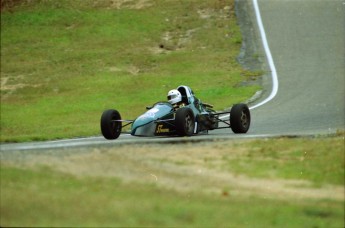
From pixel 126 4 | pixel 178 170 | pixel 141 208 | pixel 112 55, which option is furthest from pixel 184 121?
pixel 112 55

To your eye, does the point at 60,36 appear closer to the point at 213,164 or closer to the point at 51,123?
the point at 51,123

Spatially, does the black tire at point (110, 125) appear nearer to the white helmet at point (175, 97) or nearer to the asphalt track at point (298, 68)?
the asphalt track at point (298, 68)

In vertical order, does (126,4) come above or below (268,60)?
above

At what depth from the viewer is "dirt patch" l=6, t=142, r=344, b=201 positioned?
12.9 metres

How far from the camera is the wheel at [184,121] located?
22.8 metres

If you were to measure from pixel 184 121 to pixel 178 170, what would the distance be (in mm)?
8346

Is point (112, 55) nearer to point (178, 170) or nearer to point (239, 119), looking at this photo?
point (239, 119)

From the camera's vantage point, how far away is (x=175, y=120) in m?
23.0

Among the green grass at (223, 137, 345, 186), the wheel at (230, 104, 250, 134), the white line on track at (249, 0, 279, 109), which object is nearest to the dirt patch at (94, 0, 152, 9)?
the white line on track at (249, 0, 279, 109)

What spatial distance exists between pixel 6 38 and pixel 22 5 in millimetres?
6046

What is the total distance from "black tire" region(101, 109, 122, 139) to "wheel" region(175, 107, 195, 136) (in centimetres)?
217

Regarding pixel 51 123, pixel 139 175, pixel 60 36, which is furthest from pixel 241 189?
pixel 60 36

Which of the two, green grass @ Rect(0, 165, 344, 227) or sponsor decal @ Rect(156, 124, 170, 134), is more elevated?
sponsor decal @ Rect(156, 124, 170, 134)

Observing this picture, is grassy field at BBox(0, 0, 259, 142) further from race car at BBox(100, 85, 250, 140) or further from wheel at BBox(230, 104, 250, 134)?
race car at BBox(100, 85, 250, 140)
